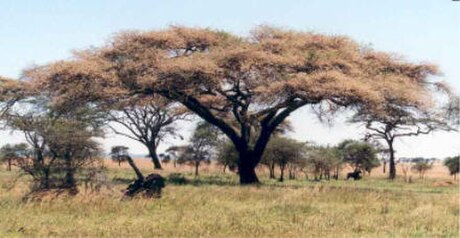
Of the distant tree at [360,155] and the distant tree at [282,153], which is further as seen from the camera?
the distant tree at [360,155]

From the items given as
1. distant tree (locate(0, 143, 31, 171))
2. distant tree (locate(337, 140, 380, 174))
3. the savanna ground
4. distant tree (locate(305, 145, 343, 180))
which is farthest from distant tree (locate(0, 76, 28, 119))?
distant tree (locate(337, 140, 380, 174))

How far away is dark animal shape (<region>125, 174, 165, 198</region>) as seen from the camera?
19.3 m

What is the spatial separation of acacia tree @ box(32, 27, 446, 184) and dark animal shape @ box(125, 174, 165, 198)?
8.85 m

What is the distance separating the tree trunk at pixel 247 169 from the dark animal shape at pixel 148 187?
10.4 meters

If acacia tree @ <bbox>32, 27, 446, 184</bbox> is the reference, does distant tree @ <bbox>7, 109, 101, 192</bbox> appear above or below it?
below

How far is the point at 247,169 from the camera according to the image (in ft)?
103

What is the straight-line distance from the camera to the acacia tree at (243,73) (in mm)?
28094

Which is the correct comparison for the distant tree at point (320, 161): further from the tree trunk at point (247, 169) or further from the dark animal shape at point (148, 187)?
the dark animal shape at point (148, 187)

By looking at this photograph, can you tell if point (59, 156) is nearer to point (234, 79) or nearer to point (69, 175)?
point (69, 175)

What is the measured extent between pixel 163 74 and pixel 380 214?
15.8 metres

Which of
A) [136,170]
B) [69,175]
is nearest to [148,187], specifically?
[136,170]

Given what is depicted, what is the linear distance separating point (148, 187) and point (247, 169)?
11.7 meters

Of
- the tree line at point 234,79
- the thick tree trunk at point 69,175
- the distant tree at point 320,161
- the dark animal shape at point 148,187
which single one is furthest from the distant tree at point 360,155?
the thick tree trunk at point 69,175

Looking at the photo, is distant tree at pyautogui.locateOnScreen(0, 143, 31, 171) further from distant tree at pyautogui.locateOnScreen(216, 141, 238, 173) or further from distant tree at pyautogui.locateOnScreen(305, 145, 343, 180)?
distant tree at pyautogui.locateOnScreen(305, 145, 343, 180)
